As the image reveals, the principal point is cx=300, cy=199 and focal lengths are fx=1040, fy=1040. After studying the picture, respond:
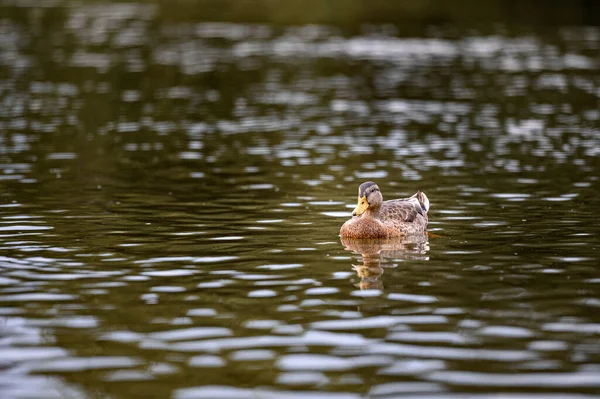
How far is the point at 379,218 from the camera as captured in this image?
64.8 ft

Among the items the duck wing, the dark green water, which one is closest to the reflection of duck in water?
the dark green water

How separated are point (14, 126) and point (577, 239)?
72.5 ft

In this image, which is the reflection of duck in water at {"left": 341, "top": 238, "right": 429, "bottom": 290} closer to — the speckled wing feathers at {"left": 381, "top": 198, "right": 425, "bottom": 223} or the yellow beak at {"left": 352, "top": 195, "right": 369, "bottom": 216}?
the speckled wing feathers at {"left": 381, "top": 198, "right": 425, "bottom": 223}

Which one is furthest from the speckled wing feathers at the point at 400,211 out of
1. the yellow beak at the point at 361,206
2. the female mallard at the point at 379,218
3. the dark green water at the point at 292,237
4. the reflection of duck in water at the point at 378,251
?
the dark green water at the point at 292,237

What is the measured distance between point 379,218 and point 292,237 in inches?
66.9

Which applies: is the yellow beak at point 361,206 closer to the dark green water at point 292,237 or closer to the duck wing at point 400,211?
the duck wing at point 400,211

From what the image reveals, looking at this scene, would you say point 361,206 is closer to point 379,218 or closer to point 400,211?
point 379,218

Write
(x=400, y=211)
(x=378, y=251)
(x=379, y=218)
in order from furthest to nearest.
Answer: (x=400, y=211) → (x=379, y=218) → (x=378, y=251)

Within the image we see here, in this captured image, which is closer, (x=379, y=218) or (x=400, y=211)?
(x=379, y=218)

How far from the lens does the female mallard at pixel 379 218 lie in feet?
63.5

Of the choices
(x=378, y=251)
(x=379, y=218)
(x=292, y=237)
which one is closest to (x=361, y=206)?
(x=379, y=218)

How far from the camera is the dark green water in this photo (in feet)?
40.3

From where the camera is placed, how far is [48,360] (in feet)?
41.1

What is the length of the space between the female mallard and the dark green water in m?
0.57
